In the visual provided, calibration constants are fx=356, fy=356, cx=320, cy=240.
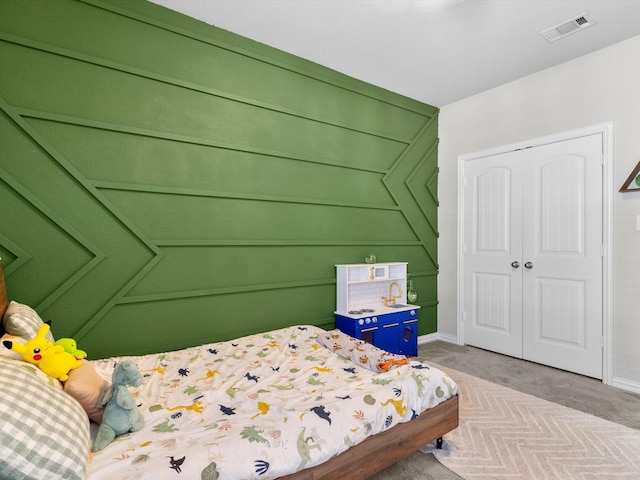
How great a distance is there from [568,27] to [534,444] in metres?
3.06

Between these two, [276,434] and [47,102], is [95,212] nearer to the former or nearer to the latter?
[47,102]

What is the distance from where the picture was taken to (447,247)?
14.3 ft

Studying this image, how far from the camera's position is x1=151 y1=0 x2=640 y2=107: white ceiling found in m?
2.58

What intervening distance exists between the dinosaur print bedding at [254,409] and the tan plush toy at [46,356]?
1.26ft

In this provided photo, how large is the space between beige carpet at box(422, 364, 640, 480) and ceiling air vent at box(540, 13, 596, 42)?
2911 millimetres

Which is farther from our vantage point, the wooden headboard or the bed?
the wooden headboard

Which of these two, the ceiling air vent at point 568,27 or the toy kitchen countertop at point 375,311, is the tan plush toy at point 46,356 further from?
the ceiling air vent at point 568,27

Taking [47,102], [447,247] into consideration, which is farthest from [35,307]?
[447,247]

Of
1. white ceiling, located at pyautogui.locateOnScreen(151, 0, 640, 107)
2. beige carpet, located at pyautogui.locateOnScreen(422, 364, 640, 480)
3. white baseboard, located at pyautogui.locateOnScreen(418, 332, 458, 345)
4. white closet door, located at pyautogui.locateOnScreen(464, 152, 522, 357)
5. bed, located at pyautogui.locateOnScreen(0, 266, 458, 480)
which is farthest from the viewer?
white baseboard, located at pyautogui.locateOnScreen(418, 332, 458, 345)

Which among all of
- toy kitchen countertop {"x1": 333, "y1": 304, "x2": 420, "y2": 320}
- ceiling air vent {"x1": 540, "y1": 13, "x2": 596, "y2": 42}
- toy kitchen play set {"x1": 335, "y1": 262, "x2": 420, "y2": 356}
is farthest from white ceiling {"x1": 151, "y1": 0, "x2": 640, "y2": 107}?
toy kitchen countertop {"x1": 333, "y1": 304, "x2": 420, "y2": 320}

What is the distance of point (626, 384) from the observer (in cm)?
297

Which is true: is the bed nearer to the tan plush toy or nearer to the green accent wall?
the tan plush toy

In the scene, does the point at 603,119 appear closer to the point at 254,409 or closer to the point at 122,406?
the point at 254,409

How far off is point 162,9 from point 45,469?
284cm
